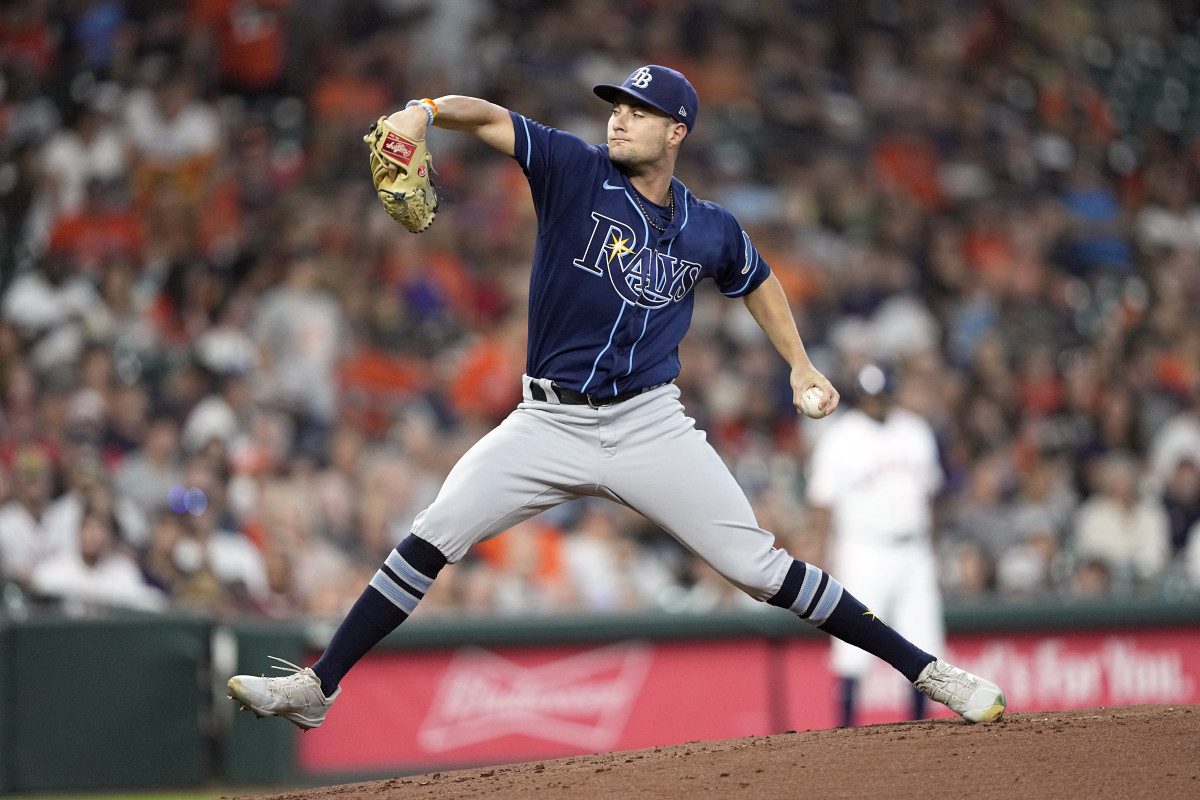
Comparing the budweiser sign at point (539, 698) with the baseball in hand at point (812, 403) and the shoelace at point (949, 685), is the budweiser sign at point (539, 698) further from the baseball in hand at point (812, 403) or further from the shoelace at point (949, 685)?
the baseball in hand at point (812, 403)

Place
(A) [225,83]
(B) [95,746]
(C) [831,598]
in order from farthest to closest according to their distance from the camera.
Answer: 1. (A) [225,83]
2. (B) [95,746]
3. (C) [831,598]

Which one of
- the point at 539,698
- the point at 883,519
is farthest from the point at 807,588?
the point at 539,698

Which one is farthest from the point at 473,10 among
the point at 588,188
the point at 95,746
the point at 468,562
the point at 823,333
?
the point at 588,188

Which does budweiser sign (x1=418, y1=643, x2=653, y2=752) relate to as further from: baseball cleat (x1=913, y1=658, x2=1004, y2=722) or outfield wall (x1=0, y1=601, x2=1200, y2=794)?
baseball cleat (x1=913, y1=658, x2=1004, y2=722)

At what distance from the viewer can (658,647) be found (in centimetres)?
816

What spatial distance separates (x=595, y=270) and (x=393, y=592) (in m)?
1.11

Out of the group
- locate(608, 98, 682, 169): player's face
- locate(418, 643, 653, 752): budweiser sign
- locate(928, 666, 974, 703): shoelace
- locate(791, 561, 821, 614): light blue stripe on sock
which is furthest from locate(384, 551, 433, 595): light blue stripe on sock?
locate(418, 643, 653, 752): budweiser sign

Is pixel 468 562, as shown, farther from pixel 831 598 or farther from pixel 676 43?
pixel 676 43

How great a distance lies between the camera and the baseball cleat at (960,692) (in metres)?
4.57

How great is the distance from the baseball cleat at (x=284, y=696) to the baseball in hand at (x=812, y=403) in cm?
160

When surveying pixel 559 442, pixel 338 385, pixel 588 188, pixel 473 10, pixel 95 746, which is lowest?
pixel 95 746

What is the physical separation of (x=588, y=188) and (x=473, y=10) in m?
8.56

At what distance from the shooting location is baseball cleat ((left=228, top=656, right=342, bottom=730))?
4.19 meters

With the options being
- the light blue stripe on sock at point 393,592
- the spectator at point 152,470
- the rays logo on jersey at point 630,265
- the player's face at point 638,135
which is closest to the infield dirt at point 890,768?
the light blue stripe on sock at point 393,592
